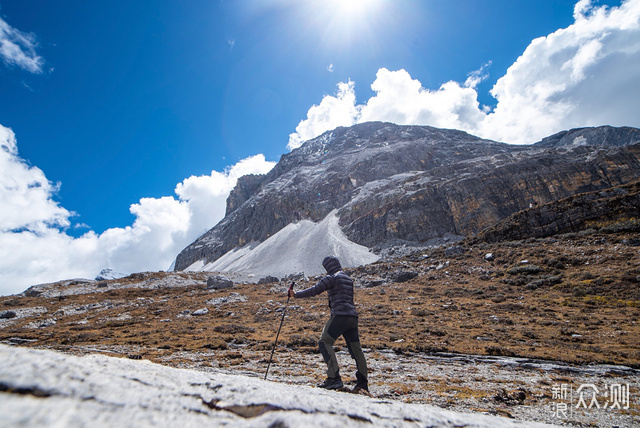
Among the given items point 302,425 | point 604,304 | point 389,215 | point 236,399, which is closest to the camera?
point 302,425

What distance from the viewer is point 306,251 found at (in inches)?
3378

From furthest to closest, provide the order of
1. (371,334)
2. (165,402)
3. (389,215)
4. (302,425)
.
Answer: (389,215) < (371,334) < (165,402) < (302,425)

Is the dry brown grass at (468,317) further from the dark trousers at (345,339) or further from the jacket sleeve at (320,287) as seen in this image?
the dark trousers at (345,339)

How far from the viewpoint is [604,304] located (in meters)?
17.9

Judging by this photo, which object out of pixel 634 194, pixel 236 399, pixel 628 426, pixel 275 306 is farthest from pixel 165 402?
pixel 634 194

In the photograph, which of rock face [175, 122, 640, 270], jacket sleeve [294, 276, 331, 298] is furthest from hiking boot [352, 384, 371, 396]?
rock face [175, 122, 640, 270]

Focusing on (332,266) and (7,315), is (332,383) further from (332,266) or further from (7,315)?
(7,315)

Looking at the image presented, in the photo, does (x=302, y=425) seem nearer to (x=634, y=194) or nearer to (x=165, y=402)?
(x=165, y=402)

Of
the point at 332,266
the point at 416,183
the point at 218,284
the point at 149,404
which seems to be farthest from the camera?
the point at 416,183

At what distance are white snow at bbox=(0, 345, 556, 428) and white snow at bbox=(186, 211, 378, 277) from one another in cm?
6850

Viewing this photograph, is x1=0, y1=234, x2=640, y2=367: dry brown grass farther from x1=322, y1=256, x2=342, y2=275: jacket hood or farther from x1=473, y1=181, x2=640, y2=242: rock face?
x1=322, y1=256, x2=342, y2=275: jacket hood

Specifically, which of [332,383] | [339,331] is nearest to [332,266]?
[339,331]

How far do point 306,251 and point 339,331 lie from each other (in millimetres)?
80918

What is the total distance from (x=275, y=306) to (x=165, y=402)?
27601mm
